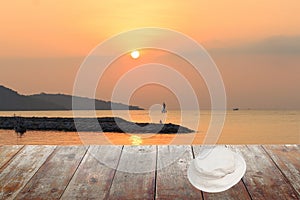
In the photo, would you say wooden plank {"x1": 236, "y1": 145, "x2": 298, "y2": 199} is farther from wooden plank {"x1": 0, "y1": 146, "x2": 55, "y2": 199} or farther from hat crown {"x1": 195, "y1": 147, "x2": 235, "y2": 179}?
wooden plank {"x1": 0, "y1": 146, "x2": 55, "y2": 199}

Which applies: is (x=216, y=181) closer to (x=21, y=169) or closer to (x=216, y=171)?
(x=216, y=171)

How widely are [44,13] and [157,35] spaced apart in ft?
4.79

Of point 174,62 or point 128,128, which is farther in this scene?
point 128,128

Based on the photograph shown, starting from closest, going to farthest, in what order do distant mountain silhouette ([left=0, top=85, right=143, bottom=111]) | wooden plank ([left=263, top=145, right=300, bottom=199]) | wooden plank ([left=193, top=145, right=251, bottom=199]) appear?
wooden plank ([left=193, top=145, right=251, bottom=199]), wooden plank ([left=263, top=145, right=300, bottom=199]), distant mountain silhouette ([left=0, top=85, right=143, bottom=111])

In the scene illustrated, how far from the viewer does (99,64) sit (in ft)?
11.2

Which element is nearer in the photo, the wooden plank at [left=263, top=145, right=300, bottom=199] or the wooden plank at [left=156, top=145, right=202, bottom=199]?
the wooden plank at [left=156, top=145, right=202, bottom=199]

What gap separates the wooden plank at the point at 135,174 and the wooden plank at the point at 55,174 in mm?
250

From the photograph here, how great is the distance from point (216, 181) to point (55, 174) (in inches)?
32.6

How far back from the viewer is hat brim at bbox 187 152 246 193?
199 centimetres

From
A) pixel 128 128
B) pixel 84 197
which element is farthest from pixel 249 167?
pixel 128 128

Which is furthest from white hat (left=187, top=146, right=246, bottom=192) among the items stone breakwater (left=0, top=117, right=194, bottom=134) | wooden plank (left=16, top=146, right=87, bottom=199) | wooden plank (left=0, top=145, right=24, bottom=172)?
stone breakwater (left=0, top=117, right=194, bottom=134)

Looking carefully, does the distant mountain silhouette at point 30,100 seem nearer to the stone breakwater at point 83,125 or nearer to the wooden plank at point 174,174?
the stone breakwater at point 83,125

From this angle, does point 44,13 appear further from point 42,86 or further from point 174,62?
point 174,62

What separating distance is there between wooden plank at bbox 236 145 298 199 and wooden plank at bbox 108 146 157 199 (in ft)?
1.58
